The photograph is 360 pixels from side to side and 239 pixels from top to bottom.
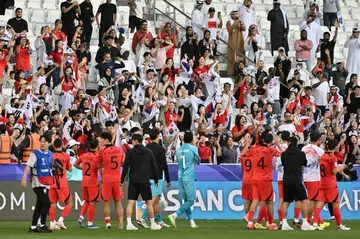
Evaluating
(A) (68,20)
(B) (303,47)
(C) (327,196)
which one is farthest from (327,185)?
(B) (303,47)

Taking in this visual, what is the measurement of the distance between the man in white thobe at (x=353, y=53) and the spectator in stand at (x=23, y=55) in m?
10.2

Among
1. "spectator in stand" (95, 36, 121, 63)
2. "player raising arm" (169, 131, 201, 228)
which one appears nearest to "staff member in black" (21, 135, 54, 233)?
"player raising arm" (169, 131, 201, 228)

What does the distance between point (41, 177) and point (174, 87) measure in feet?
37.4

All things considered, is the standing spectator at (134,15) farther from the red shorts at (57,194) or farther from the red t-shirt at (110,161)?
the red shorts at (57,194)

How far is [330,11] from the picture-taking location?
1622 inches

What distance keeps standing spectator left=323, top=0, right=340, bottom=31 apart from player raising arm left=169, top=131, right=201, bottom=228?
627 inches

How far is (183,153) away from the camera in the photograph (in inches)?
1019

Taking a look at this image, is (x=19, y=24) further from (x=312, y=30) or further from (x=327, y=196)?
(x=327, y=196)

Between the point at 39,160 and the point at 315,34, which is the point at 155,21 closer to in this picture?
the point at 315,34

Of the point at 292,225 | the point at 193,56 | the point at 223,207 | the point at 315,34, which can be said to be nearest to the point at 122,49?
the point at 193,56

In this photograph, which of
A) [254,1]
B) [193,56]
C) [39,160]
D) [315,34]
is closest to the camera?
[39,160]

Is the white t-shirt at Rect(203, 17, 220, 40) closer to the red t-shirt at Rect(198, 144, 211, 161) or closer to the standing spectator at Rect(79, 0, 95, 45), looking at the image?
the standing spectator at Rect(79, 0, 95, 45)

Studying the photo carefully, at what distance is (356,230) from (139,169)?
14.9 ft

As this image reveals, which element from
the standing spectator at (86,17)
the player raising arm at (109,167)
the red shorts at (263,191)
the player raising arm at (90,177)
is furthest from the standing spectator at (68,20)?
the red shorts at (263,191)
